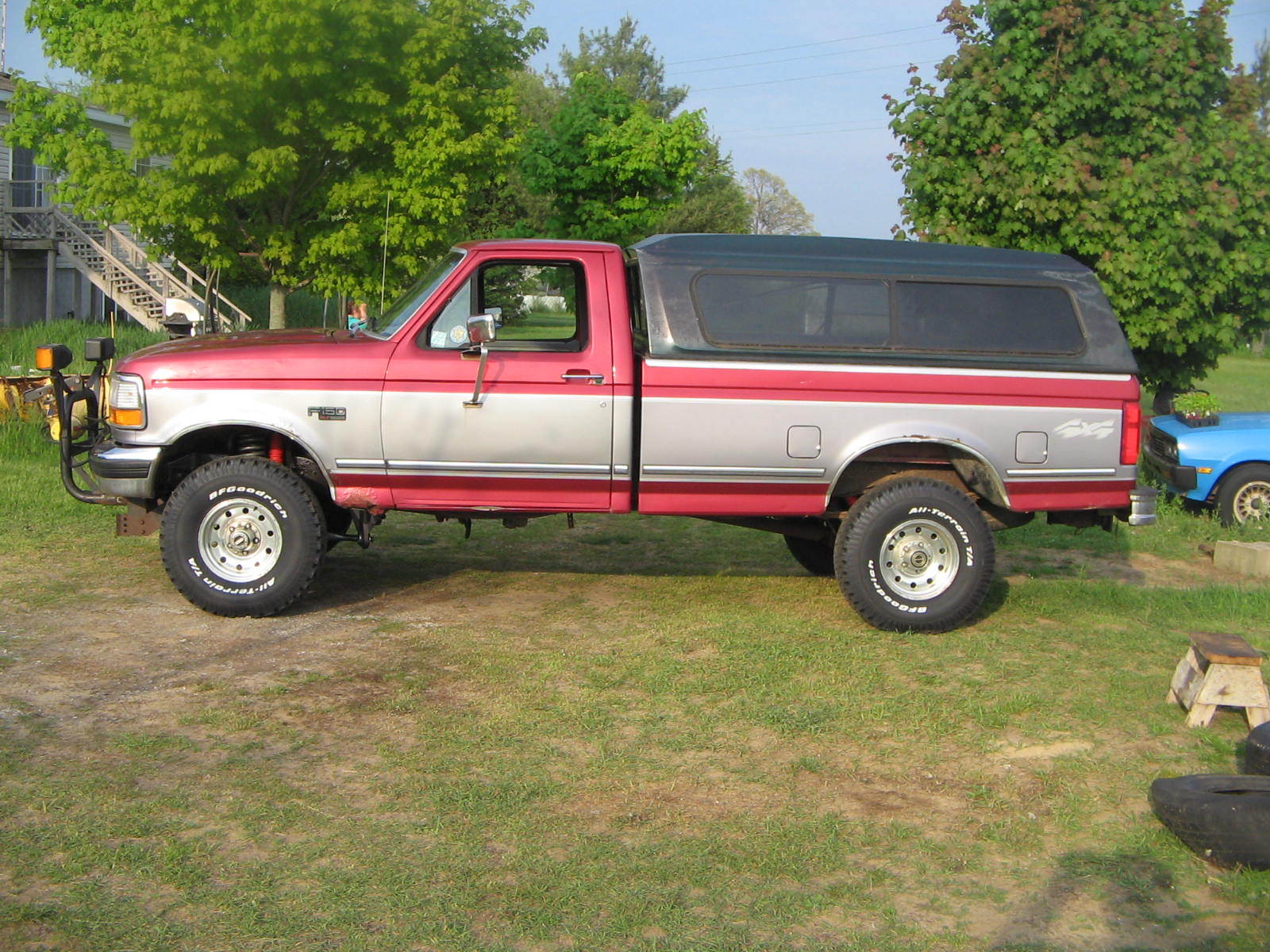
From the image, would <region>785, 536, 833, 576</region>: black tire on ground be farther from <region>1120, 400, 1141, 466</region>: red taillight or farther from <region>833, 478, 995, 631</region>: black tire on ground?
<region>1120, 400, 1141, 466</region>: red taillight

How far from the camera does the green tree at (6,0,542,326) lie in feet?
63.1

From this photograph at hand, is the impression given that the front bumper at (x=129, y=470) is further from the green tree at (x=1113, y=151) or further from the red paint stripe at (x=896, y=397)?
the green tree at (x=1113, y=151)

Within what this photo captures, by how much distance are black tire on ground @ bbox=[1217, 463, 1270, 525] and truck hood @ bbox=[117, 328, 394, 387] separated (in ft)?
25.9

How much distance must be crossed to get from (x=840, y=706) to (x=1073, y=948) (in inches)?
87.6

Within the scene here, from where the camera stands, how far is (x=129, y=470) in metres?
7.11

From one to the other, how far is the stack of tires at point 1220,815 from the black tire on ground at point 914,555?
2600 mm

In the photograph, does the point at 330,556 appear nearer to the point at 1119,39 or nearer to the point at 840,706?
the point at 840,706

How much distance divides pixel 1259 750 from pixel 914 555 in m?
2.64

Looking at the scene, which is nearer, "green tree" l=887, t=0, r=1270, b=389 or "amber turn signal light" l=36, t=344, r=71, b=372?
"amber turn signal light" l=36, t=344, r=71, b=372

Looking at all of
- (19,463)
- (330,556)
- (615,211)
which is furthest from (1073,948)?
(615,211)

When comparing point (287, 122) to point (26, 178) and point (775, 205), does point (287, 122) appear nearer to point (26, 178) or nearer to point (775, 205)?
point (26, 178)

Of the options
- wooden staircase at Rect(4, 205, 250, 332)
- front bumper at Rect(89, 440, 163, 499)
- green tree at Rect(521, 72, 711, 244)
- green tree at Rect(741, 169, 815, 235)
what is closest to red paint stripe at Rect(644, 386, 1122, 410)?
front bumper at Rect(89, 440, 163, 499)

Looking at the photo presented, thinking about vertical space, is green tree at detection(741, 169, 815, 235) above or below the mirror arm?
above

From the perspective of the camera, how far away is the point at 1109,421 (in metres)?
7.43
